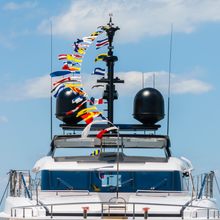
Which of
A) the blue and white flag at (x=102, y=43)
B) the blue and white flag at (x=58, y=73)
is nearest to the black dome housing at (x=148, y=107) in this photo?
the blue and white flag at (x=102, y=43)

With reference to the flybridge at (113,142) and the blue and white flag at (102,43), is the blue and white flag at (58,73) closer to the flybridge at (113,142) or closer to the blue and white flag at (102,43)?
the blue and white flag at (102,43)

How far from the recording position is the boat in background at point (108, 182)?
21.1 meters

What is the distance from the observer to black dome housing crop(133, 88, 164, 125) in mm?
29734

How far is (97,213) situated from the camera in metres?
20.8

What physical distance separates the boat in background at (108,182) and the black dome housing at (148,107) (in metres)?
0.74

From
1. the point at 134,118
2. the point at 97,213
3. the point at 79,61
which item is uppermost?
the point at 79,61

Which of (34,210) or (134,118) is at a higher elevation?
(134,118)

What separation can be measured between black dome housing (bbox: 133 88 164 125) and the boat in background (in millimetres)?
744

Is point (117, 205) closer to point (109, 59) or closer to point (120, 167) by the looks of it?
point (120, 167)

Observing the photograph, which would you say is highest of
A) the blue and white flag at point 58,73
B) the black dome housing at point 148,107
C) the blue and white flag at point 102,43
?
the blue and white flag at point 102,43

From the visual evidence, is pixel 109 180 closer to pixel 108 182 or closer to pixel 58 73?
pixel 108 182

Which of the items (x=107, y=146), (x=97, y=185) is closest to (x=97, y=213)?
(x=97, y=185)

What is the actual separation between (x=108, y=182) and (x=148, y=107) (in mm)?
6296

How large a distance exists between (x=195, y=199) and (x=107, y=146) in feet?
13.7
